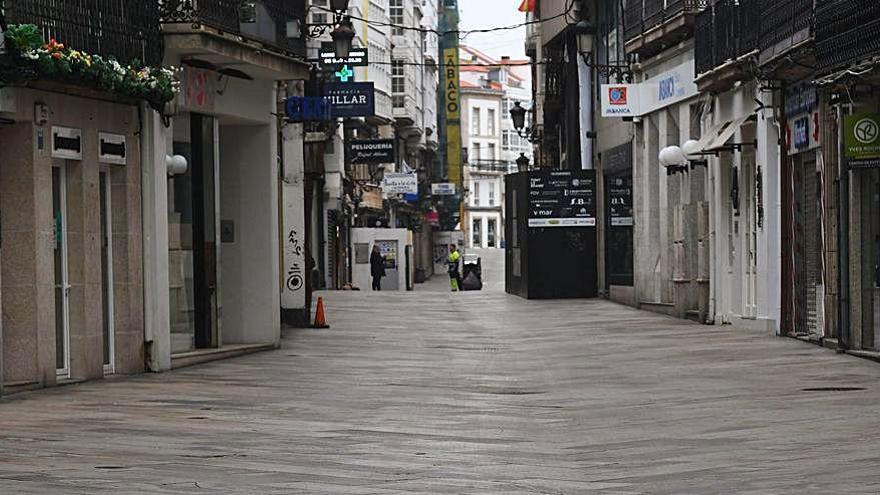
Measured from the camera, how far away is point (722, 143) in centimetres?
2889

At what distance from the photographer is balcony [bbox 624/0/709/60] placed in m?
32.3

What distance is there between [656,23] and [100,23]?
17.1 m

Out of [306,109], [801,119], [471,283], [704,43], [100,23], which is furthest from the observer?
[471,283]

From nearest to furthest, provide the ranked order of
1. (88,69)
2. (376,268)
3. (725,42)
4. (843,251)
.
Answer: (88,69) < (843,251) < (725,42) < (376,268)

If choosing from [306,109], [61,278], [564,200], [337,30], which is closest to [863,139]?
[61,278]

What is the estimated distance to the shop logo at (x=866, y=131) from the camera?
20.9m

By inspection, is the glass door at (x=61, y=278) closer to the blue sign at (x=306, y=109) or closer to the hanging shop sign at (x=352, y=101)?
the blue sign at (x=306, y=109)

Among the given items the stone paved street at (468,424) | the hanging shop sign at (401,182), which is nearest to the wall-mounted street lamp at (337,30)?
the stone paved street at (468,424)

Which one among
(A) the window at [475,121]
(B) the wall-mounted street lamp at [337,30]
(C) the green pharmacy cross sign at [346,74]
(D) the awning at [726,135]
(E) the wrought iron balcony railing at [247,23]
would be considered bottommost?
(D) the awning at [726,135]

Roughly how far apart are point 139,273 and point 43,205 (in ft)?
8.77

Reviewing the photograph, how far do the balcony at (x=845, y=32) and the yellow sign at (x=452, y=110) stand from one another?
84.7 metres

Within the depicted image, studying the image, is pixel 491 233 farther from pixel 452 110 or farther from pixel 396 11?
pixel 396 11

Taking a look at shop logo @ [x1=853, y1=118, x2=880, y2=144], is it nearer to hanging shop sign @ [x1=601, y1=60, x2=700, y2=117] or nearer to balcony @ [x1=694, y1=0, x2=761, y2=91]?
balcony @ [x1=694, y1=0, x2=761, y2=91]

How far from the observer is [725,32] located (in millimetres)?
28953
